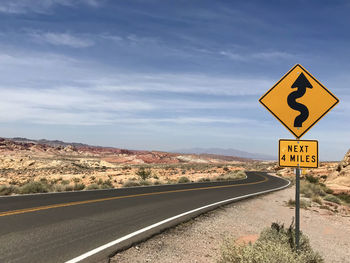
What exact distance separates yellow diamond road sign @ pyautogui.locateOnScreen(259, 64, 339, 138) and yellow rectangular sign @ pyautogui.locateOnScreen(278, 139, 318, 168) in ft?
0.61

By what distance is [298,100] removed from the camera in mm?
5398

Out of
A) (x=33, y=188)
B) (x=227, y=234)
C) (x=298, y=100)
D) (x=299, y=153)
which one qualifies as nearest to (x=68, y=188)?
(x=33, y=188)

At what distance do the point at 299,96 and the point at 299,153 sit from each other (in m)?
1.08

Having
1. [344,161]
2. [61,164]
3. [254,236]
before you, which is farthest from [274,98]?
[61,164]

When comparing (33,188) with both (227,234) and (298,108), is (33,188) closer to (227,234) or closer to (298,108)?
(227,234)

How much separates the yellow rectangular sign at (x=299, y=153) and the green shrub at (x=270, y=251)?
4.80 ft

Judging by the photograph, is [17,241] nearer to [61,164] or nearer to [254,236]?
[254,236]

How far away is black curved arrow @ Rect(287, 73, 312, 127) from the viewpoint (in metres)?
5.32

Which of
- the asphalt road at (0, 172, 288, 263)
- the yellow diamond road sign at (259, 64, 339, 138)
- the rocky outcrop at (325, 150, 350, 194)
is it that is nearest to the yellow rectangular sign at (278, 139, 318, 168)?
the yellow diamond road sign at (259, 64, 339, 138)

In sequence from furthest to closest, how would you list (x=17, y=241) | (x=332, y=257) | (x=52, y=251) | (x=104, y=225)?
1. (x=104, y=225)
2. (x=332, y=257)
3. (x=17, y=241)
4. (x=52, y=251)

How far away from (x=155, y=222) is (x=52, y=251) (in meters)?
3.69

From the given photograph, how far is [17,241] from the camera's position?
6.16m

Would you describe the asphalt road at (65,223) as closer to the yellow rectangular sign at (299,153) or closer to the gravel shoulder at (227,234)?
the gravel shoulder at (227,234)

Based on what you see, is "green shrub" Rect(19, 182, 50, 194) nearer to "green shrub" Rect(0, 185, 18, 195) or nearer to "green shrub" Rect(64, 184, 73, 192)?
"green shrub" Rect(0, 185, 18, 195)
